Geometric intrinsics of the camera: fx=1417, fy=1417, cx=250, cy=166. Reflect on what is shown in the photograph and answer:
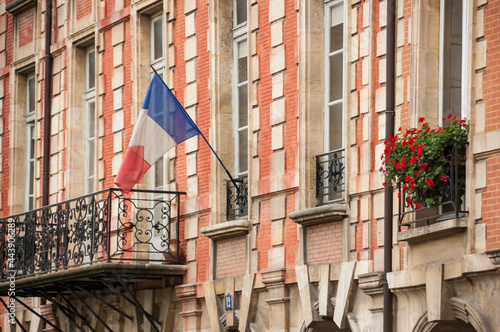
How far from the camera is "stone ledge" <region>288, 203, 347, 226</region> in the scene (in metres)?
15.2

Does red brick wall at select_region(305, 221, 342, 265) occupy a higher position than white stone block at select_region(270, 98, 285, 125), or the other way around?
white stone block at select_region(270, 98, 285, 125)

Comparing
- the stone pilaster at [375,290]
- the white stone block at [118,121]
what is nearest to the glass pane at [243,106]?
the white stone block at [118,121]

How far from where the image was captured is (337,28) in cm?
1627

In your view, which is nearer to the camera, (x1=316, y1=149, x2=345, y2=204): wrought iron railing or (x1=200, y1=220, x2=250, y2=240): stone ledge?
(x1=316, y1=149, x2=345, y2=204): wrought iron railing

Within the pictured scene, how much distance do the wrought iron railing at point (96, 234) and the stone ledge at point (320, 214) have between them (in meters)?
2.51

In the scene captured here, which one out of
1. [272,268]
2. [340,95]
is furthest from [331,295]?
[340,95]

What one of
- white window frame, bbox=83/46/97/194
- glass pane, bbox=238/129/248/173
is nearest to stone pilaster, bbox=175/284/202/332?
glass pane, bbox=238/129/248/173

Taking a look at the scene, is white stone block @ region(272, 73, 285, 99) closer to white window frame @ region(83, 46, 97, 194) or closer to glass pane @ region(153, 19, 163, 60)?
glass pane @ region(153, 19, 163, 60)

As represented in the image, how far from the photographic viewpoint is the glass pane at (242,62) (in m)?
18.1

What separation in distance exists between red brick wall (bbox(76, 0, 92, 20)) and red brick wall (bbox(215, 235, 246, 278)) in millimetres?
5542

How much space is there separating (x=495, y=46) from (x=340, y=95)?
3.46 m

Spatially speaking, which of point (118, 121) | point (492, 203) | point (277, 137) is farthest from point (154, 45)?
point (492, 203)

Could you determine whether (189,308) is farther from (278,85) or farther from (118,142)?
(278,85)

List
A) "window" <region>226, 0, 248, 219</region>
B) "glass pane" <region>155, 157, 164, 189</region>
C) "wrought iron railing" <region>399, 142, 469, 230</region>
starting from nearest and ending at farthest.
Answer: "wrought iron railing" <region>399, 142, 469, 230</region>
"window" <region>226, 0, 248, 219</region>
"glass pane" <region>155, 157, 164, 189</region>
